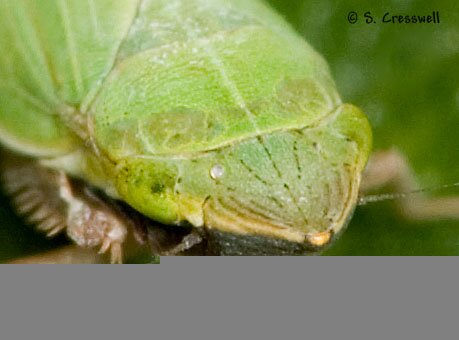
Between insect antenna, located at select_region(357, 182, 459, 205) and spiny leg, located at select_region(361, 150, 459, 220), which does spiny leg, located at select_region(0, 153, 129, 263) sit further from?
spiny leg, located at select_region(361, 150, 459, 220)

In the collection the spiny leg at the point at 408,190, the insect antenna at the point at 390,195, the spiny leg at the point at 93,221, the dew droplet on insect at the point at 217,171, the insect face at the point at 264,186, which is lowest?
the spiny leg at the point at 408,190

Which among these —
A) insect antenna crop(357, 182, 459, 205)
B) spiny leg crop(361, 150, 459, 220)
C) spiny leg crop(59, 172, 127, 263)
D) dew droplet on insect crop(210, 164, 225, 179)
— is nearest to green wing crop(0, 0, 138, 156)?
spiny leg crop(59, 172, 127, 263)

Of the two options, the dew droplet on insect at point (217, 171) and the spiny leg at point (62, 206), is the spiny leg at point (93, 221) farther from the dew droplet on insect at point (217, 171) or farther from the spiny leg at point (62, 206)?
the dew droplet on insect at point (217, 171)

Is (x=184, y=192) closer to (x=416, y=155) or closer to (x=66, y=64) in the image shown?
(x=66, y=64)

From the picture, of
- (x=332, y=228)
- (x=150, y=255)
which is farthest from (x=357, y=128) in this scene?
(x=150, y=255)

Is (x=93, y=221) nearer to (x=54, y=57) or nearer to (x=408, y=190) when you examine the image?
(x=54, y=57)

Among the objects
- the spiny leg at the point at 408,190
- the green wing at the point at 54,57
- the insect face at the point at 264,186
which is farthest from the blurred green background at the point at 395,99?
the insect face at the point at 264,186

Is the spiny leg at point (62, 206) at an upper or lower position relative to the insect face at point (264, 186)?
lower
